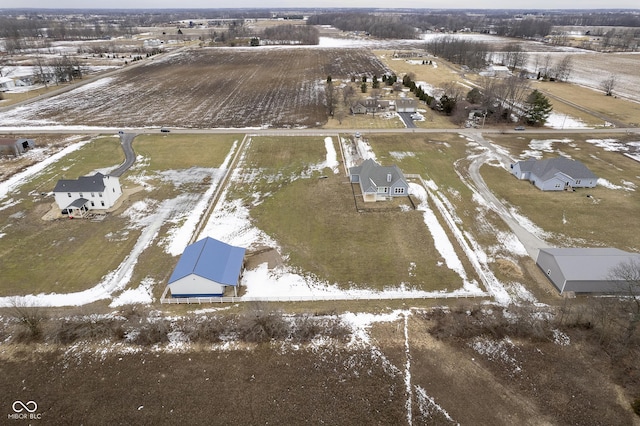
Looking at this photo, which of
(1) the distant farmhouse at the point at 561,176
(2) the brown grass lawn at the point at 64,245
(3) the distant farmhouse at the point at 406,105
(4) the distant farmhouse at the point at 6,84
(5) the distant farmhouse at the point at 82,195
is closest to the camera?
(2) the brown grass lawn at the point at 64,245

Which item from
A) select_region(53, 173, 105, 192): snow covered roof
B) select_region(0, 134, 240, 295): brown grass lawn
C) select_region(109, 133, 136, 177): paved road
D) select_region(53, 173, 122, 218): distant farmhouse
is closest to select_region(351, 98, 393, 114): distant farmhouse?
select_region(0, 134, 240, 295): brown grass lawn

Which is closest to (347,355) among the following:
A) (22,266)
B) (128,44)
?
(22,266)

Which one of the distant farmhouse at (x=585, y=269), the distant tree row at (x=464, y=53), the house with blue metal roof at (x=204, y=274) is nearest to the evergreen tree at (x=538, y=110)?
the distant farmhouse at (x=585, y=269)

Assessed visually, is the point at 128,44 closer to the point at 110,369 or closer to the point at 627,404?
the point at 110,369

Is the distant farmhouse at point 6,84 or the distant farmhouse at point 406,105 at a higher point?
the distant farmhouse at point 6,84

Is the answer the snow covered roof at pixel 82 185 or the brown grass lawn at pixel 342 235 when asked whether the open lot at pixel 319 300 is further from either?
the snow covered roof at pixel 82 185

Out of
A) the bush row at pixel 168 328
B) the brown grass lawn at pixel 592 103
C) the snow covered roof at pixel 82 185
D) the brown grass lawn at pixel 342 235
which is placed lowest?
the bush row at pixel 168 328

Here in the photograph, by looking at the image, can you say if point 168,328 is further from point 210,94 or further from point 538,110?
point 210,94
